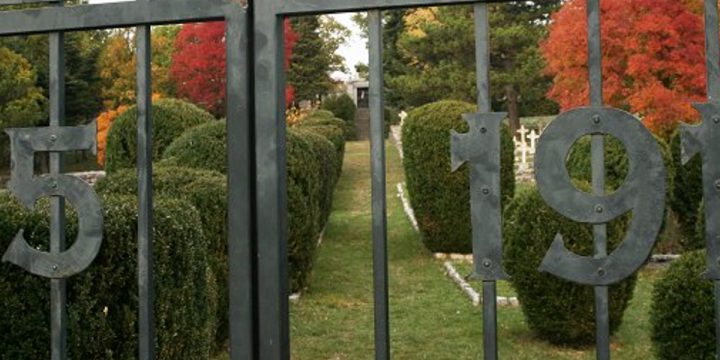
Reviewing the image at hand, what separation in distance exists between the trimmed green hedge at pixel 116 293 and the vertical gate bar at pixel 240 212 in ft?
5.34

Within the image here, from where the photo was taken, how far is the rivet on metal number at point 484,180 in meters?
1.19

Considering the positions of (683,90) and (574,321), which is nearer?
(574,321)

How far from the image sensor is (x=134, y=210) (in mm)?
3270

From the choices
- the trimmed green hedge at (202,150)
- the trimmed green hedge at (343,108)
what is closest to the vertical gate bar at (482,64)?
the trimmed green hedge at (202,150)

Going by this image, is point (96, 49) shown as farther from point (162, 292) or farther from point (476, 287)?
point (162, 292)

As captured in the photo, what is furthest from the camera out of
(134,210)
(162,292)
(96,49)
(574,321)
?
(96,49)

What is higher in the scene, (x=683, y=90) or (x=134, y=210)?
(x=683, y=90)

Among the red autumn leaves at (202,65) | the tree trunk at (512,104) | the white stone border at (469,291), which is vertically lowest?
the white stone border at (469,291)

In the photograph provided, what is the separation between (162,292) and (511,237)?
126 inches

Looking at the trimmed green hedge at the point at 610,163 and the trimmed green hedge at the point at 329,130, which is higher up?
the trimmed green hedge at the point at 329,130

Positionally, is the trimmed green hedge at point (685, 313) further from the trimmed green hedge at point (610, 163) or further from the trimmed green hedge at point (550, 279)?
the trimmed green hedge at point (610, 163)

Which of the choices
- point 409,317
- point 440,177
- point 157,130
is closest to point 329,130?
point 157,130

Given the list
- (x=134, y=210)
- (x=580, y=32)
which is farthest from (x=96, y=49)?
(x=134, y=210)

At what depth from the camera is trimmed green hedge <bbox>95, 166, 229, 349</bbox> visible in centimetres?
534
